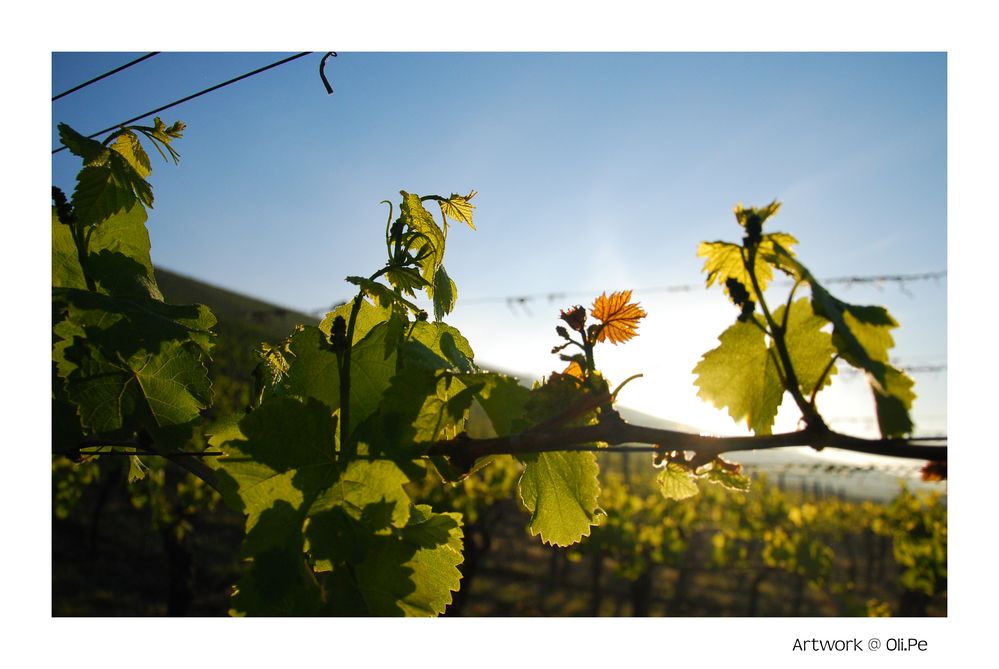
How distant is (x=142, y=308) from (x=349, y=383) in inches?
19.8

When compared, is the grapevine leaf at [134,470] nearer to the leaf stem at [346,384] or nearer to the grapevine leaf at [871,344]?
the leaf stem at [346,384]

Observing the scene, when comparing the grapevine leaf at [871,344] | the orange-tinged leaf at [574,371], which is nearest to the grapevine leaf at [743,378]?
the grapevine leaf at [871,344]

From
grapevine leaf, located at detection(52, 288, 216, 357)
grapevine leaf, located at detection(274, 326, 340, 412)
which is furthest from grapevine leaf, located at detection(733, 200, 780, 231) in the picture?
grapevine leaf, located at detection(52, 288, 216, 357)

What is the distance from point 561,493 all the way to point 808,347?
0.49 meters

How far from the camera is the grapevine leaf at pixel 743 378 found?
109 cm

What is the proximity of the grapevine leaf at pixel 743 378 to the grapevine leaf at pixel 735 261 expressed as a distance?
8 centimetres

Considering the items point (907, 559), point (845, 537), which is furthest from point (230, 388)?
point (845, 537)

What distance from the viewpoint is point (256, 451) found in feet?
3.15

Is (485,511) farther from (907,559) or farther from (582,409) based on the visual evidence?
(582,409)

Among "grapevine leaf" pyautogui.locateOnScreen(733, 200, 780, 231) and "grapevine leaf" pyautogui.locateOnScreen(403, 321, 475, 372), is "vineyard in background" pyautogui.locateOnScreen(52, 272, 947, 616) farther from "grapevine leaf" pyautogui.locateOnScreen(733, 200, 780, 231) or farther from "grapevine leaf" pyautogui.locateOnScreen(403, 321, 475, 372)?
"grapevine leaf" pyautogui.locateOnScreen(733, 200, 780, 231)

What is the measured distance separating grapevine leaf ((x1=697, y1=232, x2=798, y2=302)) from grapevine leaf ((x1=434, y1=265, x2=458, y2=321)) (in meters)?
0.47

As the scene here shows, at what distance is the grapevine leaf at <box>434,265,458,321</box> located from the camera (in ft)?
3.96

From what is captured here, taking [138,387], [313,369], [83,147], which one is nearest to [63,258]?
[83,147]

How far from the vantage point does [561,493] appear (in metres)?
1.19
